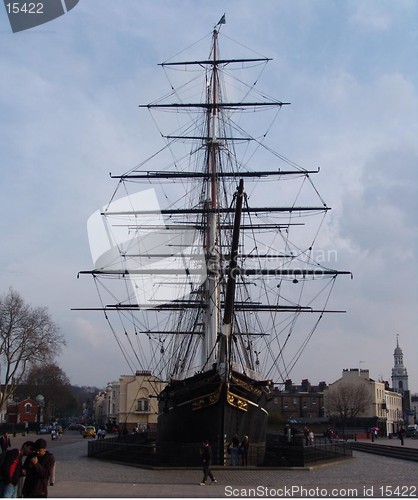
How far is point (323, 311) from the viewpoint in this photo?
34.9 metres

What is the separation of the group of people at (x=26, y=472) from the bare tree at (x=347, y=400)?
244ft

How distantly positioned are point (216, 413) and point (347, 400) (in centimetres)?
6365

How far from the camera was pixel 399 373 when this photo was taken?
149 meters

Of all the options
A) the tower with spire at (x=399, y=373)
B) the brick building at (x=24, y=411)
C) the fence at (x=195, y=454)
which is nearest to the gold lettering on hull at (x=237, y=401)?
the fence at (x=195, y=454)

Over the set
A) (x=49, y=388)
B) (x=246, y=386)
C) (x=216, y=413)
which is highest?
(x=49, y=388)

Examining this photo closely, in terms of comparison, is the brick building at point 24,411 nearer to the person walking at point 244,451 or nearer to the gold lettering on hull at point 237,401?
the gold lettering on hull at point 237,401

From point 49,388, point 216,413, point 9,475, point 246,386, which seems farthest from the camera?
point 49,388

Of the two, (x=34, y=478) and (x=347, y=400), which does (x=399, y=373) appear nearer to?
(x=347, y=400)

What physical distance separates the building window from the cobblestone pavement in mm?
52760

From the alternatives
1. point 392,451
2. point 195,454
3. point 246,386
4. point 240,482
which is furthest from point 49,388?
point 240,482

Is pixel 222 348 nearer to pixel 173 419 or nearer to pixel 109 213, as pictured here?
pixel 173 419

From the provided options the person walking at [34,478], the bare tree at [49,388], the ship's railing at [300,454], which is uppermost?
the bare tree at [49,388]

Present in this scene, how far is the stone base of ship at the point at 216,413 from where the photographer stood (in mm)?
23500

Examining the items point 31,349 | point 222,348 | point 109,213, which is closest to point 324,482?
point 222,348
